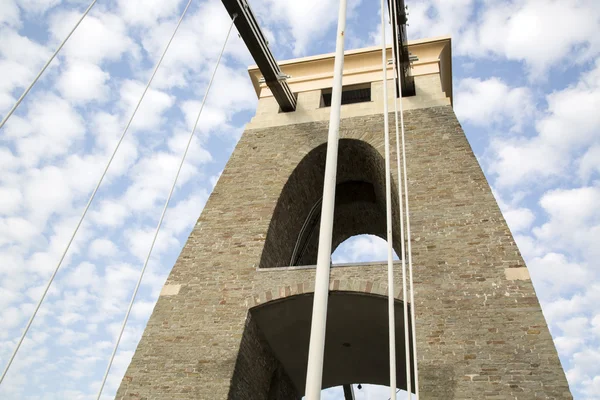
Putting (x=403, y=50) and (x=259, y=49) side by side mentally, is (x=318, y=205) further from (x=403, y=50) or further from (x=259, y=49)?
(x=403, y=50)

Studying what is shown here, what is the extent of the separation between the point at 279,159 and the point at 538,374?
7.07m

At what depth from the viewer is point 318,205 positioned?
516 inches

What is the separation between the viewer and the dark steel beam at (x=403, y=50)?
11702mm

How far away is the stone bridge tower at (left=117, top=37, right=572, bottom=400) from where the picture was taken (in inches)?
296

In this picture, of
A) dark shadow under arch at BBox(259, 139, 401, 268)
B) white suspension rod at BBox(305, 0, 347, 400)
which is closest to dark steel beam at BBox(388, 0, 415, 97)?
dark shadow under arch at BBox(259, 139, 401, 268)

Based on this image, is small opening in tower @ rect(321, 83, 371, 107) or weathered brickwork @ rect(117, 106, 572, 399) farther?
small opening in tower @ rect(321, 83, 371, 107)

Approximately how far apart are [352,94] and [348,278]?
6.78 metres

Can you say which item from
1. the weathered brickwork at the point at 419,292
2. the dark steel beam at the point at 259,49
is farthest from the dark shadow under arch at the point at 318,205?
the dark steel beam at the point at 259,49

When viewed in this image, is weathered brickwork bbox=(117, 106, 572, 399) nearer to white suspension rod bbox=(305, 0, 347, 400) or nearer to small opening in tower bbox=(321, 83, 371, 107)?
small opening in tower bbox=(321, 83, 371, 107)

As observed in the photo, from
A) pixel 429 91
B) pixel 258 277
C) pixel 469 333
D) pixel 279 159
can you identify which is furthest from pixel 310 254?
pixel 469 333

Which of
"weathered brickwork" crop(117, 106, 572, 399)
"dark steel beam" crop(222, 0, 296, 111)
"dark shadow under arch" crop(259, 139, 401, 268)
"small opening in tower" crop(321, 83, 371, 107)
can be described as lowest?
"weathered brickwork" crop(117, 106, 572, 399)

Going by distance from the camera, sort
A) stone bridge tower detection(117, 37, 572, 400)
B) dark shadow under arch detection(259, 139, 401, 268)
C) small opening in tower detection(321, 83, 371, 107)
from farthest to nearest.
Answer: small opening in tower detection(321, 83, 371, 107) → dark shadow under arch detection(259, 139, 401, 268) → stone bridge tower detection(117, 37, 572, 400)

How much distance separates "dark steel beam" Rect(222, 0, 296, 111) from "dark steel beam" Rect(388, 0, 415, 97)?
286 cm

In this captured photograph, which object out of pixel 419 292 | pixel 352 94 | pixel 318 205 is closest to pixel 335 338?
pixel 419 292
